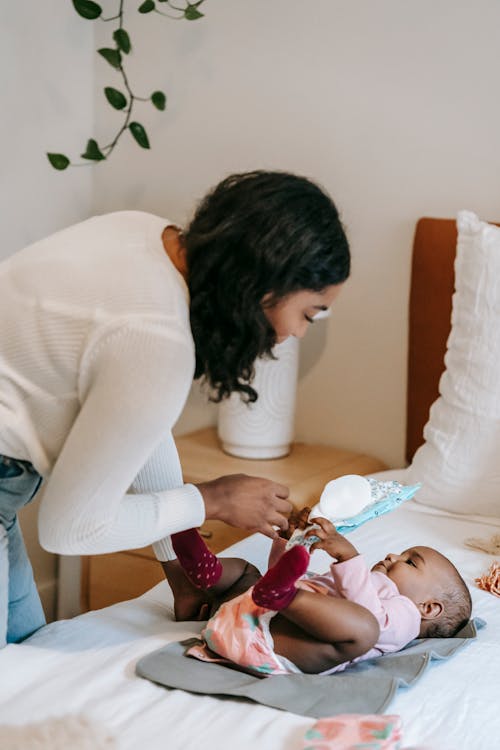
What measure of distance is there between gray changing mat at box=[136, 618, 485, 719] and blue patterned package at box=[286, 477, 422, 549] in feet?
0.66

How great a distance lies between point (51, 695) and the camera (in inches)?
48.4

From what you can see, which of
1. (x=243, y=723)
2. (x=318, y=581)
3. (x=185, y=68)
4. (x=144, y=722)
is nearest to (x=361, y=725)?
A: (x=243, y=723)

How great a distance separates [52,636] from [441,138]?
58.8 inches

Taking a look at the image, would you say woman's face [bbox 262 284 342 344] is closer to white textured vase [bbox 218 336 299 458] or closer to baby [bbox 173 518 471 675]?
baby [bbox 173 518 471 675]

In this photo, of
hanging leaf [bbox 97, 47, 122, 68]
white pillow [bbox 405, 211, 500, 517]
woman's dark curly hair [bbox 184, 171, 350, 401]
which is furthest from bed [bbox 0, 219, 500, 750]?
hanging leaf [bbox 97, 47, 122, 68]

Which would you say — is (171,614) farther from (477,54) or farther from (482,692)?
(477,54)

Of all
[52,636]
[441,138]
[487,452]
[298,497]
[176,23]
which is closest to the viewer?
[52,636]

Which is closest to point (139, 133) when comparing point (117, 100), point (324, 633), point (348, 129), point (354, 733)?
point (117, 100)

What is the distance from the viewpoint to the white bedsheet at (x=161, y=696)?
3.75 feet

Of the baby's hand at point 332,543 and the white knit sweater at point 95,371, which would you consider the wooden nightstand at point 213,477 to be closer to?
the baby's hand at point 332,543

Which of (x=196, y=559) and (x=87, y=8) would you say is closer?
(x=196, y=559)

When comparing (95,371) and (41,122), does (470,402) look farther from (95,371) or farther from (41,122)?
(41,122)

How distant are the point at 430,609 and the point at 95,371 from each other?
690 mm

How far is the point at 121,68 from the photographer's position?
96.3 inches
